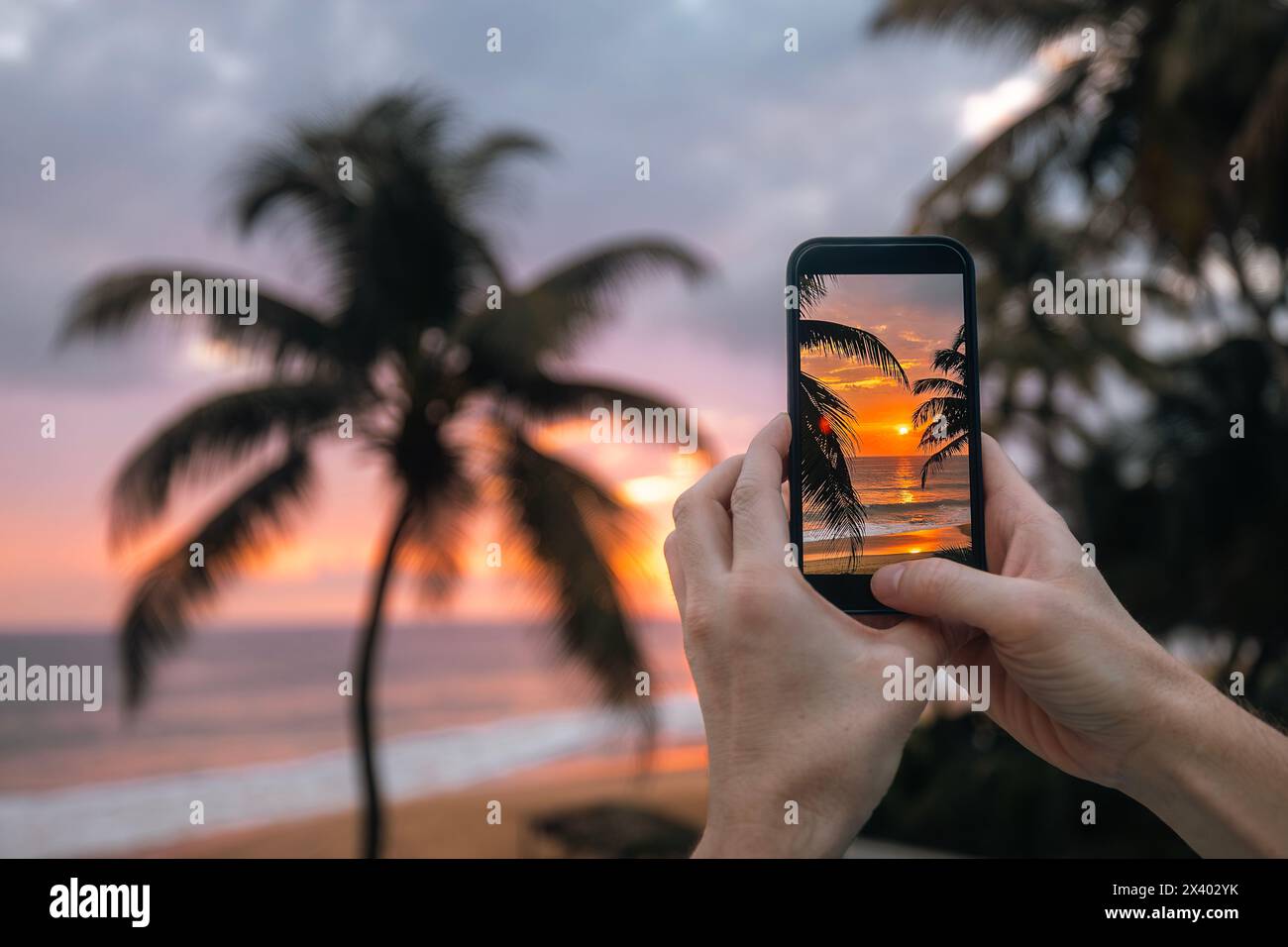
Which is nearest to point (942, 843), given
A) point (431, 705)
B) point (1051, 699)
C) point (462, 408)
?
point (462, 408)

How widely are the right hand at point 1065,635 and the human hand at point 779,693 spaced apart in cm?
9

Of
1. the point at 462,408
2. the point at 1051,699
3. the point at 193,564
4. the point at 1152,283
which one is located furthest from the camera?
the point at 1152,283

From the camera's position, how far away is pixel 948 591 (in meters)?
1.13

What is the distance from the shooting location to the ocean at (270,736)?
17.3 meters

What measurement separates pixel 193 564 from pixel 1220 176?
11.0 meters

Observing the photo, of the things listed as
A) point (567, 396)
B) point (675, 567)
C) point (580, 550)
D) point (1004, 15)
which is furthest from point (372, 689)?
point (1004, 15)

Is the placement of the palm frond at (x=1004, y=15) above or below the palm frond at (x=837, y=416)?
above

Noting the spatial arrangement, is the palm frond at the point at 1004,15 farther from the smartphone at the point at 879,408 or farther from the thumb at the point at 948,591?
the thumb at the point at 948,591

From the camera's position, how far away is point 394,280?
8.88 metres

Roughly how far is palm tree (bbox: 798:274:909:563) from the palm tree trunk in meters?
8.48

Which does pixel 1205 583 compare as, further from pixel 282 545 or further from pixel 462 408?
pixel 282 545

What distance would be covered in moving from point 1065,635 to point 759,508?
0.42m

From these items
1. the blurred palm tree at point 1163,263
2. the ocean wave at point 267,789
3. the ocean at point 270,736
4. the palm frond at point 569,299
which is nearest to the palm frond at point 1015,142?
the blurred palm tree at point 1163,263

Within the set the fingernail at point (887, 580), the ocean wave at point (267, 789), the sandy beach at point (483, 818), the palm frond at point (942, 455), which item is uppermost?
the palm frond at point (942, 455)
